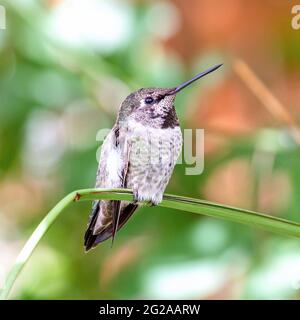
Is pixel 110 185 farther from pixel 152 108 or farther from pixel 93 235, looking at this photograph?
pixel 152 108

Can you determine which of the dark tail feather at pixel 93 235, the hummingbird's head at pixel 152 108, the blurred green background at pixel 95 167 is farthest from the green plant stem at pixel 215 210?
the blurred green background at pixel 95 167

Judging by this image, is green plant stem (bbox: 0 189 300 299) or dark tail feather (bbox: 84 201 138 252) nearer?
green plant stem (bbox: 0 189 300 299)

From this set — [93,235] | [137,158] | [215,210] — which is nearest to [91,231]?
[93,235]

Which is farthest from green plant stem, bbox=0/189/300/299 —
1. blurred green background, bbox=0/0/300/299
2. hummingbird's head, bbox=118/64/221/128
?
blurred green background, bbox=0/0/300/299

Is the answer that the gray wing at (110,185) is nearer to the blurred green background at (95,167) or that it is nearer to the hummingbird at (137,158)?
the hummingbird at (137,158)

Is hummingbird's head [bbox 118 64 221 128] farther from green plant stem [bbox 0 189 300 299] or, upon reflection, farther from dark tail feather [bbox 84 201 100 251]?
green plant stem [bbox 0 189 300 299]

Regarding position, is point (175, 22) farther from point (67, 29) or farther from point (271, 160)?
point (271, 160)
